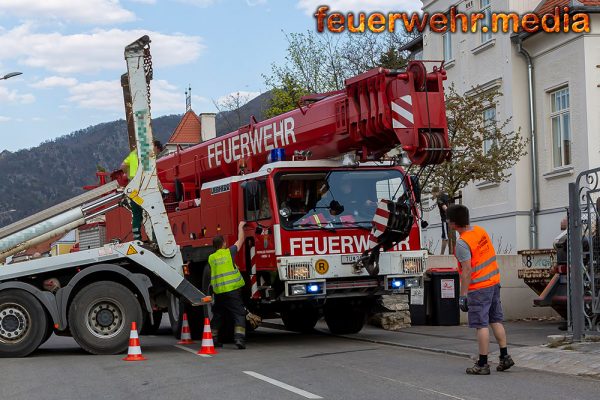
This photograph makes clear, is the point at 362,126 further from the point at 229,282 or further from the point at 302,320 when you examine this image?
the point at 302,320

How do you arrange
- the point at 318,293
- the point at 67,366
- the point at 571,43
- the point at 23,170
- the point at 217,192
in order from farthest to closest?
the point at 23,170 < the point at 571,43 < the point at 217,192 < the point at 318,293 < the point at 67,366

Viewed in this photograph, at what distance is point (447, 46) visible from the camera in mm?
31266

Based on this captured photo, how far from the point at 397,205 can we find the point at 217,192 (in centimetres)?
303

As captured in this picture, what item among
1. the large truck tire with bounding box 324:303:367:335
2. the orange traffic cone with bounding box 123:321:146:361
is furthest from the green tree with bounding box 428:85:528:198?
the orange traffic cone with bounding box 123:321:146:361

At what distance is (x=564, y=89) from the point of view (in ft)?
82.4

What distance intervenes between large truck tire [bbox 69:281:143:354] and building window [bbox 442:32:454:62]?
63.9ft

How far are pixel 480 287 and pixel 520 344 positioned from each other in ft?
11.5

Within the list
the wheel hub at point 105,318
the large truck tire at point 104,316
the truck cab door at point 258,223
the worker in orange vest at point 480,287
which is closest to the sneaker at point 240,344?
the truck cab door at point 258,223

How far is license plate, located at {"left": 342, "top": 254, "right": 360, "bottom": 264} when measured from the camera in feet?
46.0

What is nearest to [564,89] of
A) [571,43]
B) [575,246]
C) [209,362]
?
[571,43]

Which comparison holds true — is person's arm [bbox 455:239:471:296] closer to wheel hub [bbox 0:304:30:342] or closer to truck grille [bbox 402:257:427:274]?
truck grille [bbox 402:257:427:274]

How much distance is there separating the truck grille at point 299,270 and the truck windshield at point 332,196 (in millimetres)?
547

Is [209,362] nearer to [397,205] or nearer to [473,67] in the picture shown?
[397,205]

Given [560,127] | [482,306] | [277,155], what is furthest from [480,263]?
[560,127]
